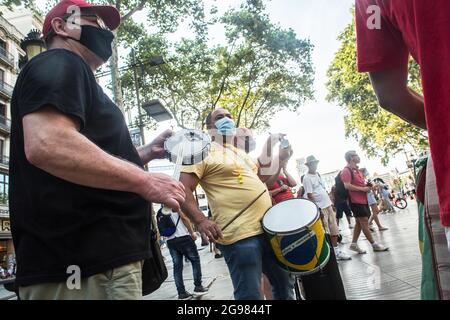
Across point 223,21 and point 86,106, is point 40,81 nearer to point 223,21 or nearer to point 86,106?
point 86,106

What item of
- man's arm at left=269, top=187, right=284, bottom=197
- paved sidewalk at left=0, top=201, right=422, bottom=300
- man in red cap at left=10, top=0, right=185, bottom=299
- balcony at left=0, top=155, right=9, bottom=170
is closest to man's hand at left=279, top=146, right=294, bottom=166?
paved sidewalk at left=0, top=201, right=422, bottom=300

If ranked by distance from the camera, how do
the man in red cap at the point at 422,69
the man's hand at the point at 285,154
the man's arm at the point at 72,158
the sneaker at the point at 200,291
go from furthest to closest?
1. the sneaker at the point at 200,291
2. the man's hand at the point at 285,154
3. the man's arm at the point at 72,158
4. the man in red cap at the point at 422,69

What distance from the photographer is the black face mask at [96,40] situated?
166 cm

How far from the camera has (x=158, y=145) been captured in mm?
1999

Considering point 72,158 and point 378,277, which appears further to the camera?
point 378,277

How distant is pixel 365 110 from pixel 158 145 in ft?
83.1

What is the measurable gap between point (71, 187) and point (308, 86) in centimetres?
2130

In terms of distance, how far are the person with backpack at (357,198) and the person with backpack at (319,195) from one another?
1.44 feet

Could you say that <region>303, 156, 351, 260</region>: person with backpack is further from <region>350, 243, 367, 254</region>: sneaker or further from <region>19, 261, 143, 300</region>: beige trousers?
<region>19, 261, 143, 300</region>: beige trousers

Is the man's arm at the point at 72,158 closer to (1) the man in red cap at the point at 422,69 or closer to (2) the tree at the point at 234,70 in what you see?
(1) the man in red cap at the point at 422,69

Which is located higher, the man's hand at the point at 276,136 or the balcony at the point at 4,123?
the balcony at the point at 4,123

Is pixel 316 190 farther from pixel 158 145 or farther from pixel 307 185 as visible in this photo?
pixel 158 145

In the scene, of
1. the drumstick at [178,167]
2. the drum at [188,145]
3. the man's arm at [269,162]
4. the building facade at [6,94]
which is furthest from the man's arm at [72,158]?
the building facade at [6,94]

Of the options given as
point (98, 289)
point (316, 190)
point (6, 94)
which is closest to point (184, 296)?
point (316, 190)
